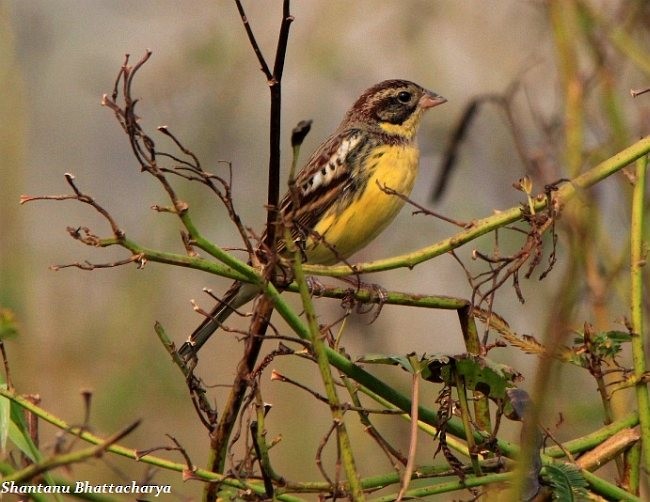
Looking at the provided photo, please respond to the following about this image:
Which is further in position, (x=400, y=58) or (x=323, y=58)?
(x=400, y=58)

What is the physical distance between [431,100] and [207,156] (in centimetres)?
96

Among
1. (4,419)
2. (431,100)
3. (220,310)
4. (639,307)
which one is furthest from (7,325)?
(431,100)

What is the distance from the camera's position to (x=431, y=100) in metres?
4.34

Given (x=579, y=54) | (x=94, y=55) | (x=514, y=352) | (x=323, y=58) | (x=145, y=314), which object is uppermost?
(x=94, y=55)

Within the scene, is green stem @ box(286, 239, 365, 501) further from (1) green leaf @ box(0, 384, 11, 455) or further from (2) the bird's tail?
(2) the bird's tail

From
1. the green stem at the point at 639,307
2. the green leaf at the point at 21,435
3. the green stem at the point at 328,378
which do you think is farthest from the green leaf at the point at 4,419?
the green stem at the point at 639,307

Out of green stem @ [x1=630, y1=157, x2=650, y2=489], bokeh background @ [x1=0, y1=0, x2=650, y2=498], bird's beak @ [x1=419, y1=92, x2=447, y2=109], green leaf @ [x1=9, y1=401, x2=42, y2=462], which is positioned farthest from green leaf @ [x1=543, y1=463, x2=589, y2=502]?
bird's beak @ [x1=419, y1=92, x2=447, y2=109]

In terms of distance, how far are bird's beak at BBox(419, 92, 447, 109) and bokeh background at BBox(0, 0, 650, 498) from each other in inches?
2.2

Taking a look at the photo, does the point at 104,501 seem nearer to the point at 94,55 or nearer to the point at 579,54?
the point at 579,54

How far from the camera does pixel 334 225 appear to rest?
Answer: 3.92 metres

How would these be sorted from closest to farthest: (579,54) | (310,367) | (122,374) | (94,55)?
(579,54)
(122,374)
(310,367)
(94,55)

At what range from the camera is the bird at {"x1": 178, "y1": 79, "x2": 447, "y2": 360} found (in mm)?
3895

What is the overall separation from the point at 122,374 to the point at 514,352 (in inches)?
52.5

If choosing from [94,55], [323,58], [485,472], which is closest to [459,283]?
[323,58]
